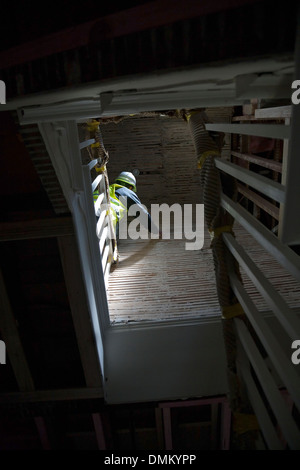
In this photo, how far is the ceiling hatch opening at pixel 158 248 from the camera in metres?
2.55

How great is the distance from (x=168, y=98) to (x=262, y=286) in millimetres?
730

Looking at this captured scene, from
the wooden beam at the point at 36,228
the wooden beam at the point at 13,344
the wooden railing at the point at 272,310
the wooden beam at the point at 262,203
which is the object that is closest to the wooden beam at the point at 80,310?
the wooden beam at the point at 36,228

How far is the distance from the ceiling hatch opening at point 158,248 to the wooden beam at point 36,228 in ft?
3.55

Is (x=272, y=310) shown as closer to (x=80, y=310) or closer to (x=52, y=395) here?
(x=80, y=310)

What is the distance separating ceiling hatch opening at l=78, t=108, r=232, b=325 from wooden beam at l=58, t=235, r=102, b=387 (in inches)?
17.1

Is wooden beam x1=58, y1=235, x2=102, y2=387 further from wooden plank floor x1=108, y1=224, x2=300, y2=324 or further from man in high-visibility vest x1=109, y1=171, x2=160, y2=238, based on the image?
man in high-visibility vest x1=109, y1=171, x2=160, y2=238

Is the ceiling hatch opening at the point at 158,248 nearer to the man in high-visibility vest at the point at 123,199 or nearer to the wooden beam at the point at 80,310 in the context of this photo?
the man in high-visibility vest at the point at 123,199

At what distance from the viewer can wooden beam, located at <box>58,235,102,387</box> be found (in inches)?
67.9

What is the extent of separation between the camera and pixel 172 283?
290cm

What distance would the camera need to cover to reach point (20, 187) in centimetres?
159

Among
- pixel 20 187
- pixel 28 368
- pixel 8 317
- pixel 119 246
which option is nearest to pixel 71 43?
pixel 20 187

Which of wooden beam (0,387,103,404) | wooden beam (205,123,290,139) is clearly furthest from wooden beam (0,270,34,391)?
wooden beam (205,123,290,139)

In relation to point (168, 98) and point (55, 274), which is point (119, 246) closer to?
point (55, 274)

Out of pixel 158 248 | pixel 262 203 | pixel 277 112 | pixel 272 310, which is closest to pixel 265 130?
pixel 277 112
